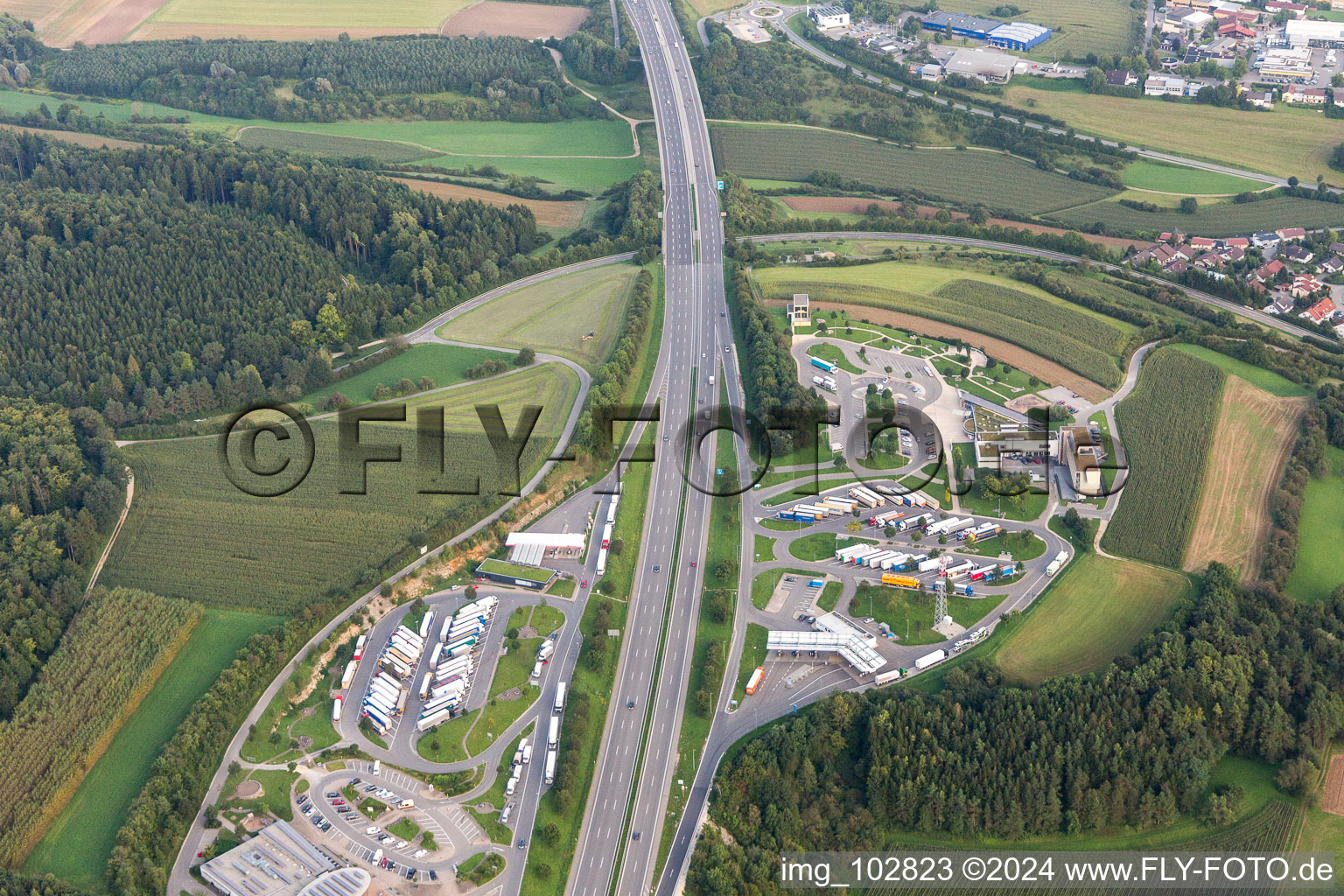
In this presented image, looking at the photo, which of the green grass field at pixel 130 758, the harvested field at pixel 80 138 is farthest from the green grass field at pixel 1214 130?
the green grass field at pixel 130 758

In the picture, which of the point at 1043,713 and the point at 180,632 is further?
the point at 180,632

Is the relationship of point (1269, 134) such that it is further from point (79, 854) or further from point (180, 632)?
point (79, 854)

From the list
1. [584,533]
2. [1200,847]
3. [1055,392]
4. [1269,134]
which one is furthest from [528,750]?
[1269,134]

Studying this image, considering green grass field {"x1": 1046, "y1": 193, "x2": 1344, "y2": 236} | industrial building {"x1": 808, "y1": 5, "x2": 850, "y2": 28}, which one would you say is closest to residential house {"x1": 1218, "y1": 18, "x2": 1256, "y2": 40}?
green grass field {"x1": 1046, "y1": 193, "x2": 1344, "y2": 236}

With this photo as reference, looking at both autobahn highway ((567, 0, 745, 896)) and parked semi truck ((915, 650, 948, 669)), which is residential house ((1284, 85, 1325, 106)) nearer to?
autobahn highway ((567, 0, 745, 896))

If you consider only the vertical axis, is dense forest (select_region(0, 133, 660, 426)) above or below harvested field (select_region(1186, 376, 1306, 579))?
above
